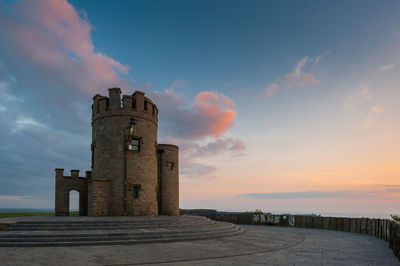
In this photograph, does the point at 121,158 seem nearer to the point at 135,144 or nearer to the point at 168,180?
the point at 135,144

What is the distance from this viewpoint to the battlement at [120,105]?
83.7 feet

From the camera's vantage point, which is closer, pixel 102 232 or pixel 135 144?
pixel 102 232

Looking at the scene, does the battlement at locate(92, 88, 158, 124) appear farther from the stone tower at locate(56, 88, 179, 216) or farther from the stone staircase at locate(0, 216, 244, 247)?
the stone staircase at locate(0, 216, 244, 247)

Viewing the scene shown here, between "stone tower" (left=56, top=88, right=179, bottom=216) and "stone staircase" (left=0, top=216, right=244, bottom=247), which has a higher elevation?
"stone tower" (left=56, top=88, right=179, bottom=216)

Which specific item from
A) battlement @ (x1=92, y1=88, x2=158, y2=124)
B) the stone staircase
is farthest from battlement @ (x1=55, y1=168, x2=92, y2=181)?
the stone staircase

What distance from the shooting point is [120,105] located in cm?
2566

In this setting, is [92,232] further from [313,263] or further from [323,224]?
[323,224]

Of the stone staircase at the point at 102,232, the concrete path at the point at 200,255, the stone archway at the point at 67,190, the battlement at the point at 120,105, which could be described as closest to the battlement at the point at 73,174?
the stone archway at the point at 67,190

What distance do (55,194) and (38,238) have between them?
46.1 ft

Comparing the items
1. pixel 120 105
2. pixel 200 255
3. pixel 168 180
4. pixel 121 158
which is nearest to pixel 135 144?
pixel 121 158

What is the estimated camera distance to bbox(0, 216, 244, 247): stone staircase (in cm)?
1386

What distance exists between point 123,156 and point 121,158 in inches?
9.3

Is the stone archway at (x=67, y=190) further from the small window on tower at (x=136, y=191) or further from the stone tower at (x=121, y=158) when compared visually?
the small window on tower at (x=136, y=191)

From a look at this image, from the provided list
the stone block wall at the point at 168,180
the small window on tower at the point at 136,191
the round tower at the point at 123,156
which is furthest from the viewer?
the stone block wall at the point at 168,180
